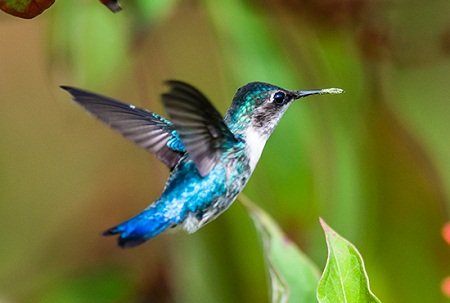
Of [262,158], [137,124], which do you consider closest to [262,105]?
[137,124]

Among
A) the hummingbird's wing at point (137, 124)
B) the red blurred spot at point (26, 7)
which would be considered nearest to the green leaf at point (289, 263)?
the hummingbird's wing at point (137, 124)

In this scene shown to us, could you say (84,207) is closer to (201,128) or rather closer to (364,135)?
(364,135)

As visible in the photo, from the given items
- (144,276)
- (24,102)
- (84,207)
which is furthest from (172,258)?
(24,102)

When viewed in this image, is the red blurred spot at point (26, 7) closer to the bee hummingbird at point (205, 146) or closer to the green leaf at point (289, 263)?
the bee hummingbird at point (205, 146)

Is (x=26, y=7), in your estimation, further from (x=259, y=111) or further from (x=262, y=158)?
(x=262, y=158)

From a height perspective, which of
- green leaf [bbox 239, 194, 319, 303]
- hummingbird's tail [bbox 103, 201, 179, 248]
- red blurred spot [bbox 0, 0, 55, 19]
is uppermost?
red blurred spot [bbox 0, 0, 55, 19]

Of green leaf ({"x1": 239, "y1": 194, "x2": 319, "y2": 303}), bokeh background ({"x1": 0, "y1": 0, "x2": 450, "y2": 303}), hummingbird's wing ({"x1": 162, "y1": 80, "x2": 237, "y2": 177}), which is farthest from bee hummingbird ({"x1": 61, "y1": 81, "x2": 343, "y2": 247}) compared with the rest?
bokeh background ({"x1": 0, "y1": 0, "x2": 450, "y2": 303})

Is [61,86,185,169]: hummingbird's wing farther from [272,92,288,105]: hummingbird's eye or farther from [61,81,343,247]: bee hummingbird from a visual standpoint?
[272,92,288,105]: hummingbird's eye
